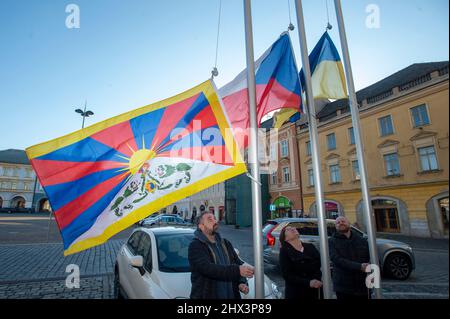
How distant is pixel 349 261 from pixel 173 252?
2581mm

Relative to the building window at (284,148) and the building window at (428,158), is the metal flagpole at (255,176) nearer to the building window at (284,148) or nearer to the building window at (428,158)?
the building window at (428,158)

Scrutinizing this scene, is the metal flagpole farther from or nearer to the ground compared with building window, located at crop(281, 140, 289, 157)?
nearer to the ground

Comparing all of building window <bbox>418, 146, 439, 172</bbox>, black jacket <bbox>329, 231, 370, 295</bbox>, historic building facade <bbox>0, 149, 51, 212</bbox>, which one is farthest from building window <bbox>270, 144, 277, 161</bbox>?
historic building facade <bbox>0, 149, 51, 212</bbox>

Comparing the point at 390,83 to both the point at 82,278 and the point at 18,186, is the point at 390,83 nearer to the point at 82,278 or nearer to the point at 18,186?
the point at 82,278

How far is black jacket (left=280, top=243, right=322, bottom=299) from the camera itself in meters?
3.00

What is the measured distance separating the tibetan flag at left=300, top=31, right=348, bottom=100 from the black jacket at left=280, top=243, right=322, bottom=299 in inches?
99.7

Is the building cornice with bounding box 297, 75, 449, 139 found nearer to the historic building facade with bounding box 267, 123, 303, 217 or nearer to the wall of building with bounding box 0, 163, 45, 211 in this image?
the historic building facade with bounding box 267, 123, 303, 217

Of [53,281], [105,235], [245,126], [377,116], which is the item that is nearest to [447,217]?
[245,126]

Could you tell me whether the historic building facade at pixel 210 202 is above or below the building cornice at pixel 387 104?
below

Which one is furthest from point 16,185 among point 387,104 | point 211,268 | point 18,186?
point 211,268

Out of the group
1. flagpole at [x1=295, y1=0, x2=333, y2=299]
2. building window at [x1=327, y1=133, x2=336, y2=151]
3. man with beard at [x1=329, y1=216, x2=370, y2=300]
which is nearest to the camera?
flagpole at [x1=295, y1=0, x2=333, y2=299]

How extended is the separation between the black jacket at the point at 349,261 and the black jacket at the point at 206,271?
4.62ft

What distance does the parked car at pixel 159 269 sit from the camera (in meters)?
3.43

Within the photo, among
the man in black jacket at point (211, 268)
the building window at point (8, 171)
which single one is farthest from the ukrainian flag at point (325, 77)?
the building window at point (8, 171)
